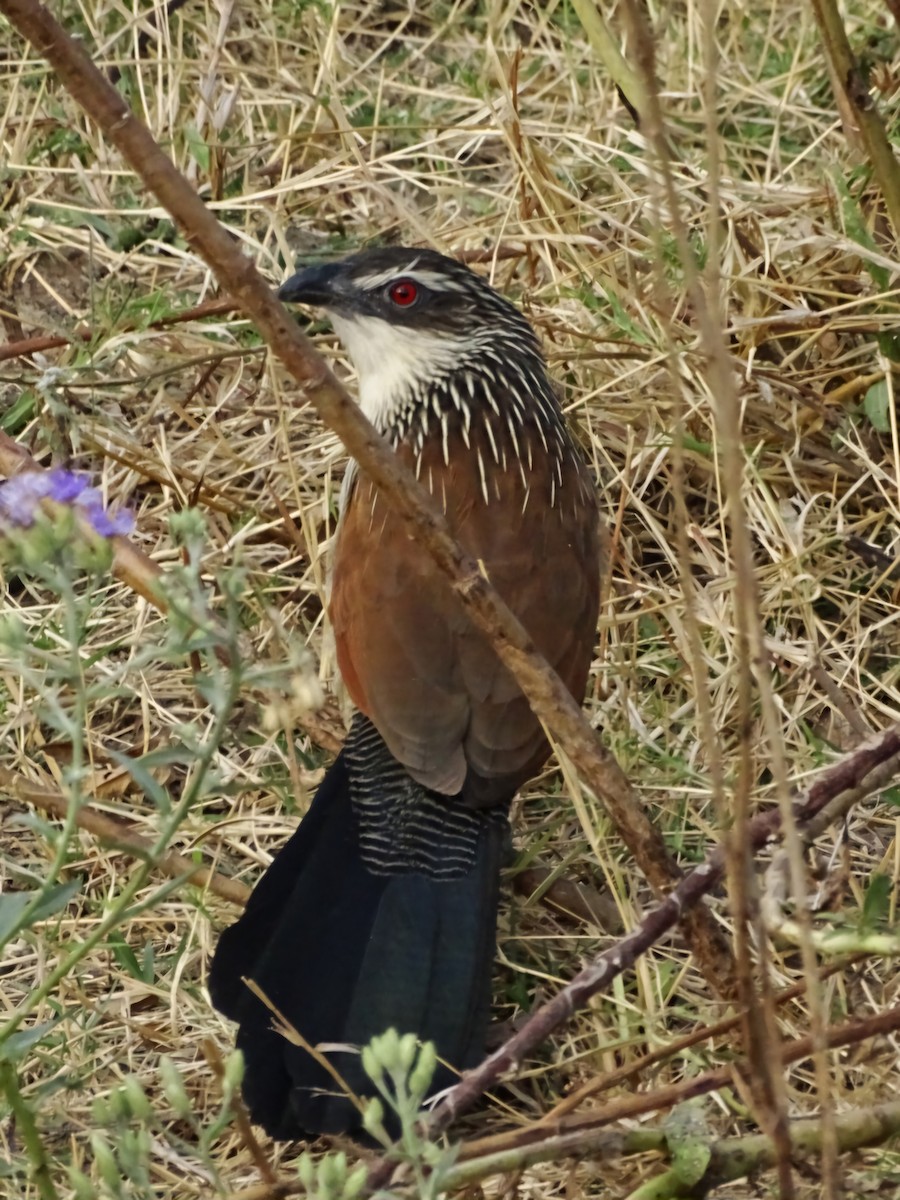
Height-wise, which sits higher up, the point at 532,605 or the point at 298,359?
the point at 298,359

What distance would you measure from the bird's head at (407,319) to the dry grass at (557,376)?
22 cm

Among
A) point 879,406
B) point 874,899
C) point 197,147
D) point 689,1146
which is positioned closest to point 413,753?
point 874,899

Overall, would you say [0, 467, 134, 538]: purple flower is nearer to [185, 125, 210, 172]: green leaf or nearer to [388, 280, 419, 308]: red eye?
[388, 280, 419, 308]: red eye

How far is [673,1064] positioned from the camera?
2379mm

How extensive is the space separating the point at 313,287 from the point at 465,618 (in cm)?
91

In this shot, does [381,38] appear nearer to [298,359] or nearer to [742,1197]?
[298,359]

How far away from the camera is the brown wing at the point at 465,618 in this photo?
250 cm

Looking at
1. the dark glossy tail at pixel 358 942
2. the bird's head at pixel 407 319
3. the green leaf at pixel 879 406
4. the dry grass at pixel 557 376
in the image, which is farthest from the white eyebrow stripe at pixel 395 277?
the dark glossy tail at pixel 358 942

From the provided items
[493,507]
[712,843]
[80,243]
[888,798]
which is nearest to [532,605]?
[493,507]

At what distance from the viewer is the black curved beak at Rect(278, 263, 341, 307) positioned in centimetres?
310

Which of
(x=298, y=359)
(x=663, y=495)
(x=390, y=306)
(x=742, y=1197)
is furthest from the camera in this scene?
(x=663, y=495)

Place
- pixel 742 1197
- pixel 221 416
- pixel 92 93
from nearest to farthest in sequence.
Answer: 1. pixel 92 93
2. pixel 742 1197
3. pixel 221 416

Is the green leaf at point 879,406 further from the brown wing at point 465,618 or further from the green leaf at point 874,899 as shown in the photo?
the green leaf at point 874,899

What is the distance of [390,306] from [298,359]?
5.25 feet
